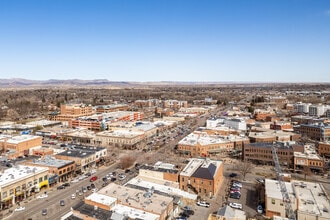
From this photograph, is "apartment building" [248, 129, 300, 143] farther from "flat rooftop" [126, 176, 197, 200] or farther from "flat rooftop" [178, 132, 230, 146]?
"flat rooftop" [126, 176, 197, 200]

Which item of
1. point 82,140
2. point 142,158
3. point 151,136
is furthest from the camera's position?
point 151,136

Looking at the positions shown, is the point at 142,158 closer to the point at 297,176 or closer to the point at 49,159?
the point at 49,159

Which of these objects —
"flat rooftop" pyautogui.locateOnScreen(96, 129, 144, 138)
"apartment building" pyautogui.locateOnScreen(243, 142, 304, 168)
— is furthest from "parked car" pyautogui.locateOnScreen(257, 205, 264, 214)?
"flat rooftop" pyautogui.locateOnScreen(96, 129, 144, 138)

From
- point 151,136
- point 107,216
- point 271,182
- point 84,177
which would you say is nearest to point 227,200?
point 271,182

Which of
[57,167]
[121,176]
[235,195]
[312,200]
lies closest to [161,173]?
[121,176]

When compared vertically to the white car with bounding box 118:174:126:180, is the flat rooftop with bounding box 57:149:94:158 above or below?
above
